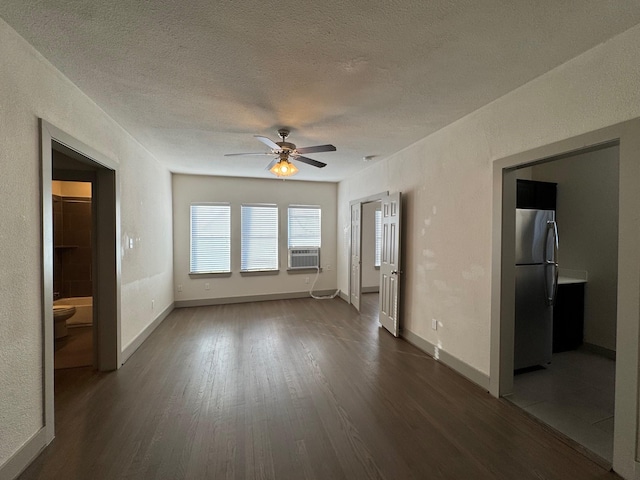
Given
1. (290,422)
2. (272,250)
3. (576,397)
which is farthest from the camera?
(272,250)

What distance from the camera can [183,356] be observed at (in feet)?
10.9

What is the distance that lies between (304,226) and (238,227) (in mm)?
1455

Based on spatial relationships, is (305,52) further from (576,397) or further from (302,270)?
(302,270)

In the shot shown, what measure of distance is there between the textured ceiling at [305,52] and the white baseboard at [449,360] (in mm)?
2568

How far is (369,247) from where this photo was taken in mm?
7312

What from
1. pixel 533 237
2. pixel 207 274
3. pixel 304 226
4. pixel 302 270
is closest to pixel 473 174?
pixel 533 237

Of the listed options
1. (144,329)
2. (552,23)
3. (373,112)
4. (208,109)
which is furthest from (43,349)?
(552,23)

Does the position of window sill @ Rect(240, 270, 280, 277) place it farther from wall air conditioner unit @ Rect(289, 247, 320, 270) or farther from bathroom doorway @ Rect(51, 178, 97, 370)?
bathroom doorway @ Rect(51, 178, 97, 370)

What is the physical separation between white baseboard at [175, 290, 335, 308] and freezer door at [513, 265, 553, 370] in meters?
4.06

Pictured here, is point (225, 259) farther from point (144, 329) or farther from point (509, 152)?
point (509, 152)

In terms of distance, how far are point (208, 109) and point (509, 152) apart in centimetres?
276

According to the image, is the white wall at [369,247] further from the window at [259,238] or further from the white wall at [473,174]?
the white wall at [473,174]

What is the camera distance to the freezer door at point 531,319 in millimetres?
2865

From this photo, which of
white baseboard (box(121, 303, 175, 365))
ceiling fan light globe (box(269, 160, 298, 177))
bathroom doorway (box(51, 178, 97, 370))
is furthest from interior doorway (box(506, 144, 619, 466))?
bathroom doorway (box(51, 178, 97, 370))
